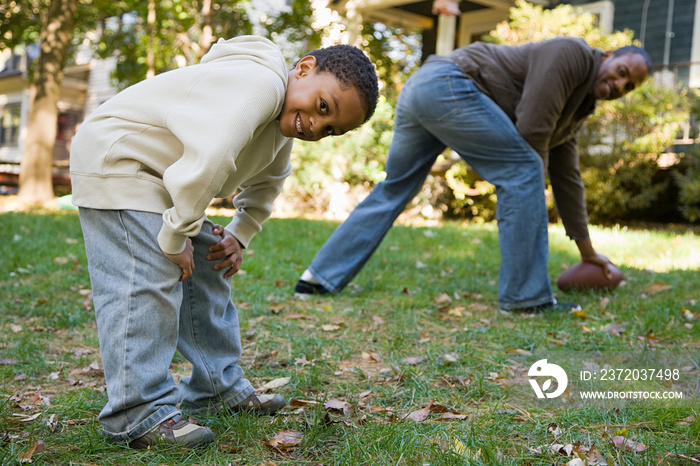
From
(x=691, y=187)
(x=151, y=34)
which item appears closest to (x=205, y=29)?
(x=151, y=34)

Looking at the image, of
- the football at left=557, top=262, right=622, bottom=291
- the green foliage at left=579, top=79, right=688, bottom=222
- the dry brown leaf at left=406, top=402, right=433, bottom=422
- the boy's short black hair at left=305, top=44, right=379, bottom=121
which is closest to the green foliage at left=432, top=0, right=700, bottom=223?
the green foliage at left=579, top=79, right=688, bottom=222

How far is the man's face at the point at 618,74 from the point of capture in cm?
393

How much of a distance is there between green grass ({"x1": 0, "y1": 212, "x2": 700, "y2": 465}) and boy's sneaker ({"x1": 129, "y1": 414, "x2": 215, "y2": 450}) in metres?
0.03

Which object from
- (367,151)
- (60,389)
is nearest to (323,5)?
(367,151)

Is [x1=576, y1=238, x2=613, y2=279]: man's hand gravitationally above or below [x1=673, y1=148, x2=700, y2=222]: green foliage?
above

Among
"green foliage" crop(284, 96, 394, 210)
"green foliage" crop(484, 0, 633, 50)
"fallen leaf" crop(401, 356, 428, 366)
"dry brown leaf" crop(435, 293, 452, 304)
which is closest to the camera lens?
"fallen leaf" crop(401, 356, 428, 366)

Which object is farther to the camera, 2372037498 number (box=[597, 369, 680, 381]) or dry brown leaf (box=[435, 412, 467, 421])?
2372037498 number (box=[597, 369, 680, 381])

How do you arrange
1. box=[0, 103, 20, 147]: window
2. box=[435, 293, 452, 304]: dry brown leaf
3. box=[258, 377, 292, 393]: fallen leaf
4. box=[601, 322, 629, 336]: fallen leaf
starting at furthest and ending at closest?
1. box=[0, 103, 20, 147]: window
2. box=[435, 293, 452, 304]: dry brown leaf
3. box=[601, 322, 629, 336]: fallen leaf
4. box=[258, 377, 292, 393]: fallen leaf

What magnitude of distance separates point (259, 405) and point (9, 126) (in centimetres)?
3127

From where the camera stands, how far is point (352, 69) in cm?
223

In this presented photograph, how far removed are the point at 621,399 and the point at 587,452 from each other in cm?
58

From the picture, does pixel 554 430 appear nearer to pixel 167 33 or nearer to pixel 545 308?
pixel 545 308

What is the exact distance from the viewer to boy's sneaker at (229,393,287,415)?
2.47m

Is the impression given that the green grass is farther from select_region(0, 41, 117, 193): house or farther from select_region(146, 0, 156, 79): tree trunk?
select_region(0, 41, 117, 193): house
